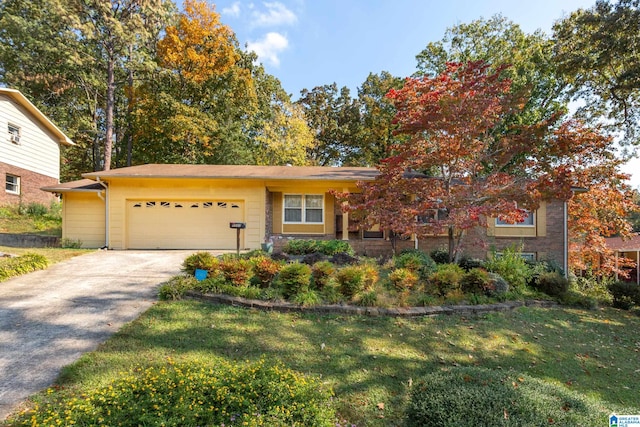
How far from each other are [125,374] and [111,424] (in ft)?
3.04

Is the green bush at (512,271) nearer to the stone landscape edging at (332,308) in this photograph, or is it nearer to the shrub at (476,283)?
the shrub at (476,283)

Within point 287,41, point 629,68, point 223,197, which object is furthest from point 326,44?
point 629,68

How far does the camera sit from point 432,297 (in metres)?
5.93

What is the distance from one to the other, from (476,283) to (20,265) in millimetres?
9971

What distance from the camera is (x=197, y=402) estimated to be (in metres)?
2.26

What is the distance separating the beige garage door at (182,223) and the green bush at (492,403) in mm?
9949

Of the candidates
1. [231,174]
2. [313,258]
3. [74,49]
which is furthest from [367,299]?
[74,49]

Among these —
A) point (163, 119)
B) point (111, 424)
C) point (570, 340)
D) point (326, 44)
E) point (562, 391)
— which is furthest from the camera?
point (163, 119)

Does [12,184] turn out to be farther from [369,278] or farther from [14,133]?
[369,278]

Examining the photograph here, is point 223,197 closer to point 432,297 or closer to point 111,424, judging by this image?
point 432,297

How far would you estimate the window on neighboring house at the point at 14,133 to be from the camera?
1356 centimetres

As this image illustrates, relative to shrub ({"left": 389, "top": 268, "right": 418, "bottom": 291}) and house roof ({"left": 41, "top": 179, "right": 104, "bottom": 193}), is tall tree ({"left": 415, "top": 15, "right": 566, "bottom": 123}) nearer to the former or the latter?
shrub ({"left": 389, "top": 268, "right": 418, "bottom": 291})

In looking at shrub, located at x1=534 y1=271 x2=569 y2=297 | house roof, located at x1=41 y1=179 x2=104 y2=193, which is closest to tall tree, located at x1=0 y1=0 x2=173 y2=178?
house roof, located at x1=41 y1=179 x2=104 y2=193

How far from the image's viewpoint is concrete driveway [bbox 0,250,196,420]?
3018mm
